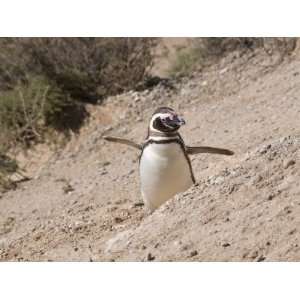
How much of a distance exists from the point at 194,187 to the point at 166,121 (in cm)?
36

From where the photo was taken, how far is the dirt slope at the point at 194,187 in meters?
3.10

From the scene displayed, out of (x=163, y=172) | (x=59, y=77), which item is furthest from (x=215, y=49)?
(x=163, y=172)

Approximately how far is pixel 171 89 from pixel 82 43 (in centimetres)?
109

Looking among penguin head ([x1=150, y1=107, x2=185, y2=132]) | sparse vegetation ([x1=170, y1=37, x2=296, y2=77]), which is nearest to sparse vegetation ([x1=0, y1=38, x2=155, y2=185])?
sparse vegetation ([x1=170, y1=37, x2=296, y2=77])

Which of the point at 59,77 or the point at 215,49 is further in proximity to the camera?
the point at 215,49

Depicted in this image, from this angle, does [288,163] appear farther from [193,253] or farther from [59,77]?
[59,77]

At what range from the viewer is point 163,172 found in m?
3.64

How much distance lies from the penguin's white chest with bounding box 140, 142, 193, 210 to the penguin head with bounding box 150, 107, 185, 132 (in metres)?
0.08

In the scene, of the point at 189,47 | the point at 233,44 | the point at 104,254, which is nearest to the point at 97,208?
the point at 104,254

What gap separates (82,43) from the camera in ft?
24.5

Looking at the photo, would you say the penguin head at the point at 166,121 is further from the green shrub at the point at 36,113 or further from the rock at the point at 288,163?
the green shrub at the point at 36,113

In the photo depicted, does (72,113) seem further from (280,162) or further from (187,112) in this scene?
(280,162)

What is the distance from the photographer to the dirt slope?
3.10 m

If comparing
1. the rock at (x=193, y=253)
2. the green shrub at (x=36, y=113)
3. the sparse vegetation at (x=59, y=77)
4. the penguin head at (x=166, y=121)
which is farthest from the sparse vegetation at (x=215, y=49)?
the rock at (x=193, y=253)
